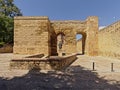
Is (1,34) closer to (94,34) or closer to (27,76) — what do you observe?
(94,34)

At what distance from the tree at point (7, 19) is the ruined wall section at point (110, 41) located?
54.6 ft

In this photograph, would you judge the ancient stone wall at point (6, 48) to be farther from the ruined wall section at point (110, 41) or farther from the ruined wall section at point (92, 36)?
the ruined wall section at point (110, 41)

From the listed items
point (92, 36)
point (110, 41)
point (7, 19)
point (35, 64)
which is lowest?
point (35, 64)

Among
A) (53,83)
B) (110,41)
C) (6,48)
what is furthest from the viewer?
(6,48)

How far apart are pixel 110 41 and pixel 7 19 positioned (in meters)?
19.5

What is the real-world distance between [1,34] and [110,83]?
2634 centimetres

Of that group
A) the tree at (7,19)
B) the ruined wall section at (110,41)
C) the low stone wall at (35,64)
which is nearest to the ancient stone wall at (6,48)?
the tree at (7,19)

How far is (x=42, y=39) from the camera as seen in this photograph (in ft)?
61.2

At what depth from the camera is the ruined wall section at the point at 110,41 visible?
50.2ft

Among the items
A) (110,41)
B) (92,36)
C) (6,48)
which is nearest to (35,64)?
(110,41)

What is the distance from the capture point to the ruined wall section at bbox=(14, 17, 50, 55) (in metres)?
18.6

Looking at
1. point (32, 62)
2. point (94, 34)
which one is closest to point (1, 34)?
point (94, 34)

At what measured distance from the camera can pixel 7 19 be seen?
2952cm

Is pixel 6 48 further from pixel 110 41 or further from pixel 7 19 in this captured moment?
pixel 110 41
